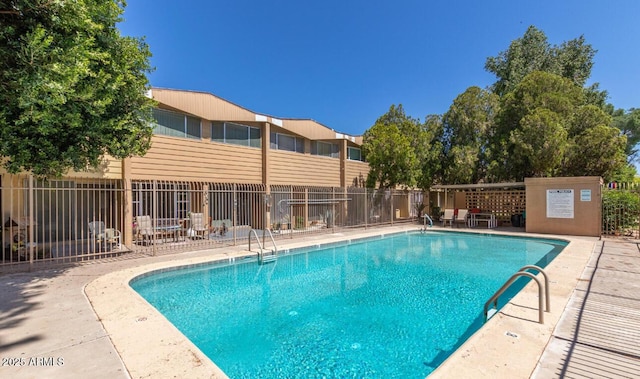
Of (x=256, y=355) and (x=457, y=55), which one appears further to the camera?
(x=457, y=55)

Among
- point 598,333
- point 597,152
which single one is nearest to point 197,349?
point 598,333

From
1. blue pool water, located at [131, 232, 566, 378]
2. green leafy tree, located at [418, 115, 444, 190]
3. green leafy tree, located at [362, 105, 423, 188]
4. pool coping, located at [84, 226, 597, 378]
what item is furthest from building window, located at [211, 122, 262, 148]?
green leafy tree, located at [418, 115, 444, 190]

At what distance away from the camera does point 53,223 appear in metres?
10.8

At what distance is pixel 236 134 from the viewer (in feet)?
45.0

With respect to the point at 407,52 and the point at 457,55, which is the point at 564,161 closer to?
the point at 457,55

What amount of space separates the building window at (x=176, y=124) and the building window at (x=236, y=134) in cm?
76

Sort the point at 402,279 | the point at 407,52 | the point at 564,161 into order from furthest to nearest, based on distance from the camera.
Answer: the point at 407,52 < the point at 564,161 < the point at 402,279

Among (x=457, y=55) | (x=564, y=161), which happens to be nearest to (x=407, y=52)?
(x=457, y=55)

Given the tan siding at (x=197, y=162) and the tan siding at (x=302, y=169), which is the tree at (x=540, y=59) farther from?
the tan siding at (x=197, y=162)

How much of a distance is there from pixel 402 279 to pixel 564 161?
45.1 feet

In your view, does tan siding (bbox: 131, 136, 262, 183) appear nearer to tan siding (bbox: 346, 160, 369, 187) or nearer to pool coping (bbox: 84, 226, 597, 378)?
pool coping (bbox: 84, 226, 597, 378)

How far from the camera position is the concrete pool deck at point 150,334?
2879 millimetres

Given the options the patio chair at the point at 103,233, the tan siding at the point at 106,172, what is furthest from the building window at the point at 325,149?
the patio chair at the point at 103,233

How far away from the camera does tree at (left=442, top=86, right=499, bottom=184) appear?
1734cm
